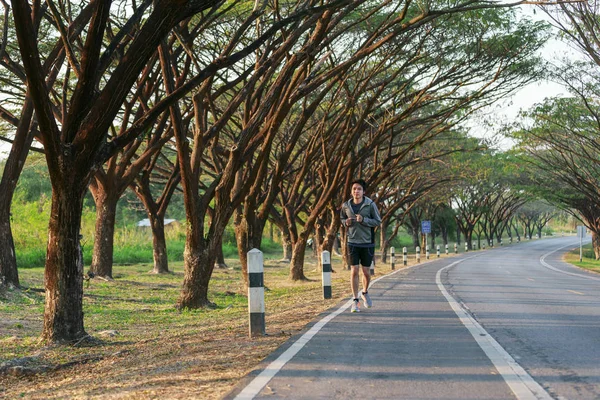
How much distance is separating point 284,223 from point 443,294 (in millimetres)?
16230

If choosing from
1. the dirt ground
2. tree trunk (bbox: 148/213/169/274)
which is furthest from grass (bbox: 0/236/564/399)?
tree trunk (bbox: 148/213/169/274)

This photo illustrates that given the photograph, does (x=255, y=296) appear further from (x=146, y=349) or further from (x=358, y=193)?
(x=358, y=193)

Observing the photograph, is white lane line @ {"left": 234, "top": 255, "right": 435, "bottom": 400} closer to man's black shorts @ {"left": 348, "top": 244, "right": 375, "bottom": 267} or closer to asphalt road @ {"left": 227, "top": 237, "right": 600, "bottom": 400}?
asphalt road @ {"left": 227, "top": 237, "right": 600, "bottom": 400}

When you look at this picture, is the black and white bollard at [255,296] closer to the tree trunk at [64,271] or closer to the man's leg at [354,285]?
the tree trunk at [64,271]

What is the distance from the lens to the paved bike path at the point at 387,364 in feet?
17.7

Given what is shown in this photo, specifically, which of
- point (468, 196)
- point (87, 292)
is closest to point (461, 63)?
point (87, 292)

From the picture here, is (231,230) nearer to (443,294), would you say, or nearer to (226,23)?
(226,23)

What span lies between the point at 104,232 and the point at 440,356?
1821cm

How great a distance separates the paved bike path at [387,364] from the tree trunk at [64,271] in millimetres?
2760

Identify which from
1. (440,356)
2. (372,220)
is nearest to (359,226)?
(372,220)

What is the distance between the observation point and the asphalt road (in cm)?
545

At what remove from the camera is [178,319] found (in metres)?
12.8

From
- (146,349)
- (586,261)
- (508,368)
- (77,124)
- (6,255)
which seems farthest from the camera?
(586,261)

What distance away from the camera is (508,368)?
20.6 ft
